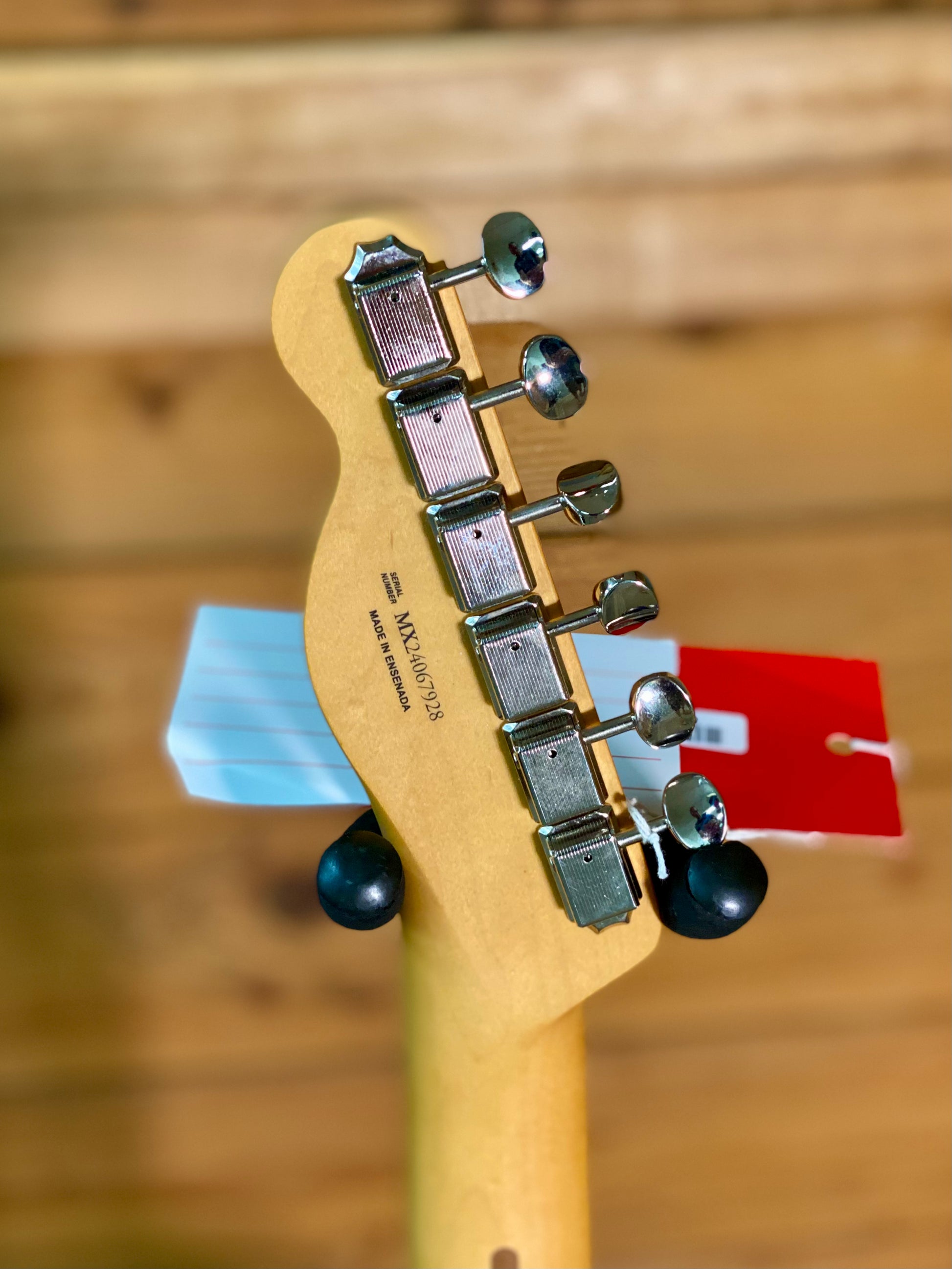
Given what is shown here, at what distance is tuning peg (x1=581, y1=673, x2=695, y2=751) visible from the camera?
1.10 feet

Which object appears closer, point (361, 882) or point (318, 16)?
point (361, 882)

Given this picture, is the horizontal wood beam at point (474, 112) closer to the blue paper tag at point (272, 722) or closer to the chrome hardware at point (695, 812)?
the blue paper tag at point (272, 722)

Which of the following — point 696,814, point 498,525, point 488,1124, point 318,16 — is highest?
point 318,16

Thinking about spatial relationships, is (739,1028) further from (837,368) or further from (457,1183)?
(837,368)

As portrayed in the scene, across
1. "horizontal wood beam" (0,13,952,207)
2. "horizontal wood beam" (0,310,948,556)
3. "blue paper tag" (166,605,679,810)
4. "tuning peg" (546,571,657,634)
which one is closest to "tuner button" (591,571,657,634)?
"tuning peg" (546,571,657,634)

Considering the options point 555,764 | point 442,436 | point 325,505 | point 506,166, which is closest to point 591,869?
point 555,764

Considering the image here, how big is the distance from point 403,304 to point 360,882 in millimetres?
177

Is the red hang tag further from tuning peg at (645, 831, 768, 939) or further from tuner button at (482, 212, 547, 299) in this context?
tuner button at (482, 212, 547, 299)

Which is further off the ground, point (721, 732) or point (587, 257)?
point (587, 257)

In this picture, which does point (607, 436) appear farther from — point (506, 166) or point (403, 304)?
point (403, 304)

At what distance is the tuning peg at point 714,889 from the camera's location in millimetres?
334

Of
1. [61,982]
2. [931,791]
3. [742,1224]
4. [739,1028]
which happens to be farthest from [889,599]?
[61,982]

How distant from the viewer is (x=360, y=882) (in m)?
0.33

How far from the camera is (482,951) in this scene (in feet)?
1.20
